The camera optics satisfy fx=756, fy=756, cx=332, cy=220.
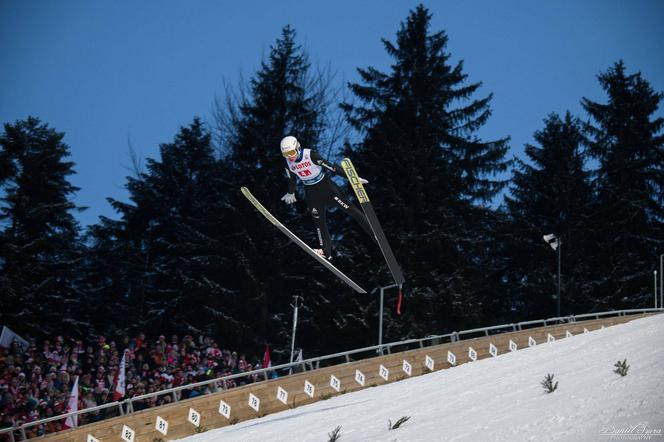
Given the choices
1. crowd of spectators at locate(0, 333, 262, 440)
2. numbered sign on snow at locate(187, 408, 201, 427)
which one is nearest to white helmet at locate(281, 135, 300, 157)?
numbered sign on snow at locate(187, 408, 201, 427)

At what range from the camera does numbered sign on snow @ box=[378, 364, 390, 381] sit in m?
19.0

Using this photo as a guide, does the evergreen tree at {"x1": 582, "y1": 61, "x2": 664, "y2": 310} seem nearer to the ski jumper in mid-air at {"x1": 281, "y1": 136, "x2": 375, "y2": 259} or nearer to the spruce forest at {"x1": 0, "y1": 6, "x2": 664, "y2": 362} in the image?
the spruce forest at {"x1": 0, "y1": 6, "x2": 664, "y2": 362}

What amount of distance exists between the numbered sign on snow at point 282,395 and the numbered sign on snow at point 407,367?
12.4ft

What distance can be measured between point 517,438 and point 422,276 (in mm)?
24637

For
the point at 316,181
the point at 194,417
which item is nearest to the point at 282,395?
the point at 194,417

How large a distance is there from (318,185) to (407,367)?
27.2 feet

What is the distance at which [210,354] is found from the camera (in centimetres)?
2027

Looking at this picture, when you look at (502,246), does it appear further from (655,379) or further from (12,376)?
(655,379)

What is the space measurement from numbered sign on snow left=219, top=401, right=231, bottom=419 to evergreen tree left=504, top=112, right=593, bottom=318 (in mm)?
24537

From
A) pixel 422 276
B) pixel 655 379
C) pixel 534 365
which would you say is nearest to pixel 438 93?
pixel 422 276

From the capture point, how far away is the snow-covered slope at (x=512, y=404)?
7.86 meters

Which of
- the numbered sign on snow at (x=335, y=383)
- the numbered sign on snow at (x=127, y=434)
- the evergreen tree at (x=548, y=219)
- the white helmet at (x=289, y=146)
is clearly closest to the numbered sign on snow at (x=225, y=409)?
the numbered sign on snow at (x=127, y=434)

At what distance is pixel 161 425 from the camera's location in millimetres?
14609

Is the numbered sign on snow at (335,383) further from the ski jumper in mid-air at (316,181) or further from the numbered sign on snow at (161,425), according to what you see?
the ski jumper in mid-air at (316,181)
